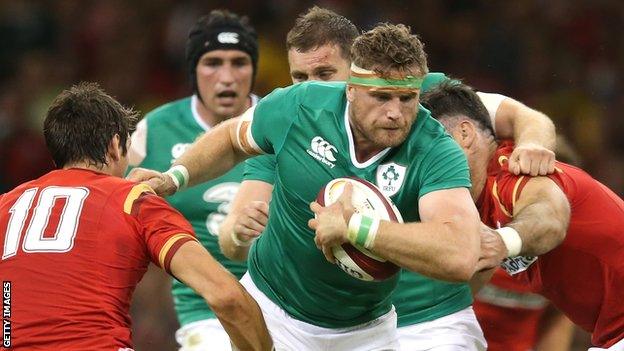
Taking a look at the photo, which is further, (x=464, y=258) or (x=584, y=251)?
(x=584, y=251)

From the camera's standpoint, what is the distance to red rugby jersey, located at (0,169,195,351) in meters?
5.00

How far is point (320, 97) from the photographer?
5863 mm

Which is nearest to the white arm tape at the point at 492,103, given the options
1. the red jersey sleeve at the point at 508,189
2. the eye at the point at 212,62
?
the red jersey sleeve at the point at 508,189

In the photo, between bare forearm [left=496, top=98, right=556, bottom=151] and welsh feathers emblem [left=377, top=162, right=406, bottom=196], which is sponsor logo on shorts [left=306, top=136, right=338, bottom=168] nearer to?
welsh feathers emblem [left=377, top=162, right=406, bottom=196]

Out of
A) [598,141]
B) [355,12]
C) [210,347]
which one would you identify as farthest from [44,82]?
[210,347]

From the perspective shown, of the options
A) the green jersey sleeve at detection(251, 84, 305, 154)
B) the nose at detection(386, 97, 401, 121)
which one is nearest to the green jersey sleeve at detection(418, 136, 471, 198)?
the nose at detection(386, 97, 401, 121)

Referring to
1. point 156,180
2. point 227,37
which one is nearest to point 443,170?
point 156,180

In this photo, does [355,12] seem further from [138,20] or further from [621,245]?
[621,245]

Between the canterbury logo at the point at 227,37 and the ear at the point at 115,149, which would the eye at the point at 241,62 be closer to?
the canterbury logo at the point at 227,37

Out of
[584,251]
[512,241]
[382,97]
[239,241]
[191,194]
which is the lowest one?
[191,194]

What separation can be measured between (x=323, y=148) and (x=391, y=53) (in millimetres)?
534

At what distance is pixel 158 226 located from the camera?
511 cm

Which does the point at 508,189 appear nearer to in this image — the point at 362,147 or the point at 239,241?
the point at 362,147

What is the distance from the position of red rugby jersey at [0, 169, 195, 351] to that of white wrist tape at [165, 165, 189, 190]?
103 cm
